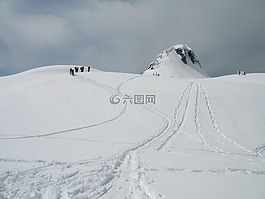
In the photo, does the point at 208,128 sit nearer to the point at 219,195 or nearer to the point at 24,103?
the point at 219,195

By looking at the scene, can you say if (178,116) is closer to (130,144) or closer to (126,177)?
(130,144)

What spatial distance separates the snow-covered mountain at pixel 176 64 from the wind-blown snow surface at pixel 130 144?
130 metres

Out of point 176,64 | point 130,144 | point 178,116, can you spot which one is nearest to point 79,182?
point 130,144

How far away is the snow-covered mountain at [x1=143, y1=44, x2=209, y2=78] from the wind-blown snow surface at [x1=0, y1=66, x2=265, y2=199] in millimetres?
130408

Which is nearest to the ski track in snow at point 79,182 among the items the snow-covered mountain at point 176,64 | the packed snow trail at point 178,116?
the packed snow trail at point 178,116

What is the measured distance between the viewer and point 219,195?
18.6 ft

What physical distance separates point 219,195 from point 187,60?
192 m

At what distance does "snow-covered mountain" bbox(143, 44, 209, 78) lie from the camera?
154m

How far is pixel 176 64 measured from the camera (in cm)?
17275

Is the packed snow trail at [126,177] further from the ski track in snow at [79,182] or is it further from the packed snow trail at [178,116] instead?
the packed snow trail at [178,116]

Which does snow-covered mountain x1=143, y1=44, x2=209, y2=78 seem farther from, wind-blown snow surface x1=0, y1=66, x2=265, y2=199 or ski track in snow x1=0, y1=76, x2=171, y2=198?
ski track in snow x1=0, y1=76, x2=171, y2=198

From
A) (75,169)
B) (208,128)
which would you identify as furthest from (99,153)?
(208,128)

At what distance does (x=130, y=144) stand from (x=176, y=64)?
554ft

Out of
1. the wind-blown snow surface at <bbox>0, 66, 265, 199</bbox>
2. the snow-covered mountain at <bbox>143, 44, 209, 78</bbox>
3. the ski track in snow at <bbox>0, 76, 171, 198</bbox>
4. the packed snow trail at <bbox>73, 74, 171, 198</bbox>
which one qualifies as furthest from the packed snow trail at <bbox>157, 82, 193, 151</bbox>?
the snow-covered mountain at <bbox>143, 44, 209, 78</bbox>
